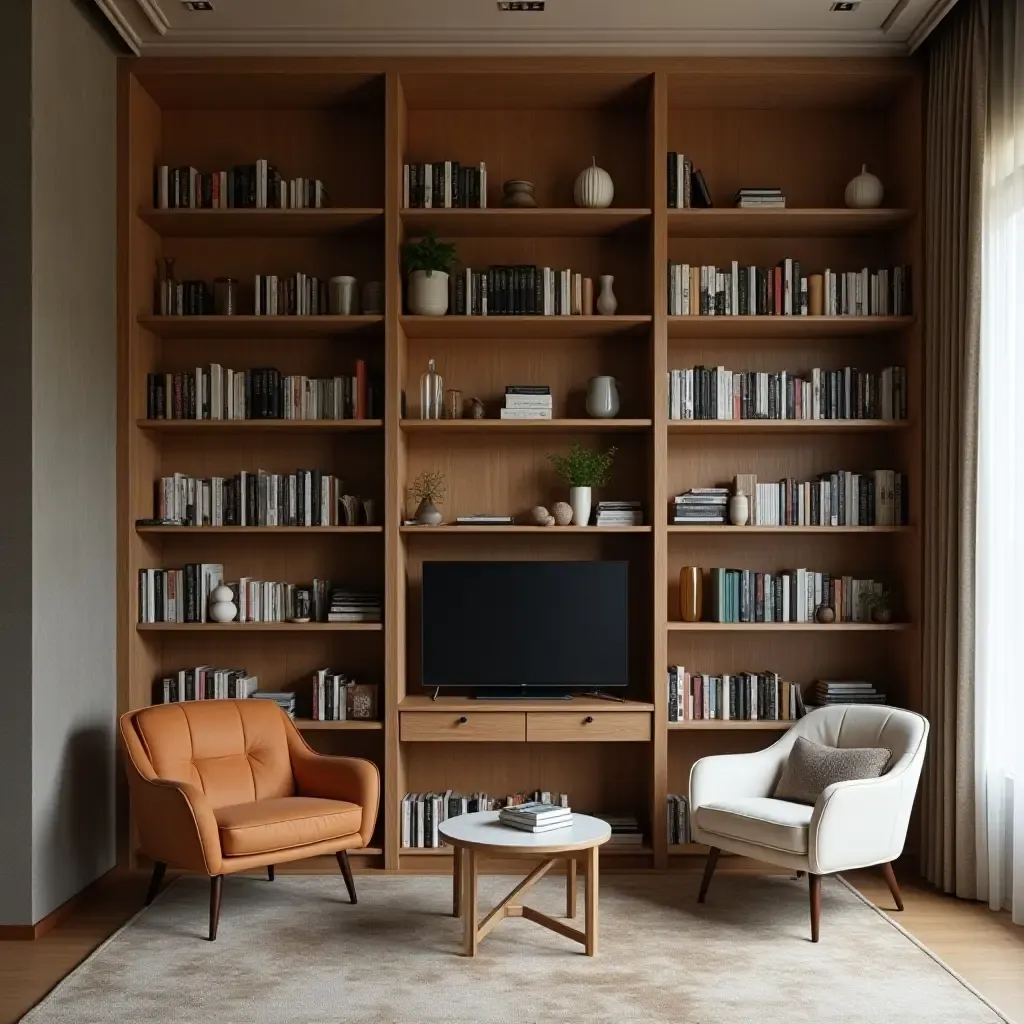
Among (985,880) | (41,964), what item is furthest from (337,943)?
(985,880)

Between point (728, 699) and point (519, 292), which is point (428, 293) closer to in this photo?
point (519, 292)

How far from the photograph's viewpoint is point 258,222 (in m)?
4.90

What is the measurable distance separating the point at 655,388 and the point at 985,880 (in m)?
2.33

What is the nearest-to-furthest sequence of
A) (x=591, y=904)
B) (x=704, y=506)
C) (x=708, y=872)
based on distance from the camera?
(x=591, y=904), (x=708, y=872), (x=704, y=506)

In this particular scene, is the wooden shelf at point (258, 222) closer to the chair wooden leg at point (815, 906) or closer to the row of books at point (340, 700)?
the row of books at point (340, 700)

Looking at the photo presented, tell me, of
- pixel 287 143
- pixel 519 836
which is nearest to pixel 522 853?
pixel 519 836

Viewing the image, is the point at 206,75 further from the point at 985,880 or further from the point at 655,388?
the point at 985,880

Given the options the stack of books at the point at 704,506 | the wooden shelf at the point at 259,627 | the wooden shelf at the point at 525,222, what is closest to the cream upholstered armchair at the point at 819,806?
the stack of books at the point at 704,506

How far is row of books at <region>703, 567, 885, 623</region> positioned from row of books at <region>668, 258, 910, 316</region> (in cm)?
115

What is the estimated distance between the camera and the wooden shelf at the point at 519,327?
4.78 m

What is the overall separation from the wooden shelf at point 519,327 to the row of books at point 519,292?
65 mm

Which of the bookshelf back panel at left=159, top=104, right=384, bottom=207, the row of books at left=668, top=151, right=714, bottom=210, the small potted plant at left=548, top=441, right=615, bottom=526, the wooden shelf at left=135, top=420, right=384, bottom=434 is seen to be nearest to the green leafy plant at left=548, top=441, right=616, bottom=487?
the small potted plant at left=548, top=441, right=615, bottom=526

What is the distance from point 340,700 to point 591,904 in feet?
5.25

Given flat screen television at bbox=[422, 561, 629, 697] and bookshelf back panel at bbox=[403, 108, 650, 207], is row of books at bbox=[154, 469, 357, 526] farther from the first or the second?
bookshelf back panel at bbox=[403, 108, 650, 207]
